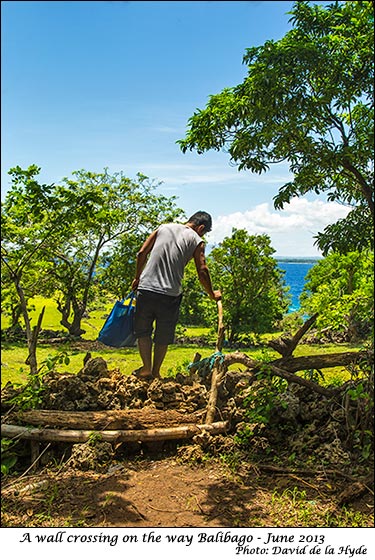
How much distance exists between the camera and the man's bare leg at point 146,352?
4441 mm

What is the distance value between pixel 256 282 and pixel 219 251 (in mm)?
875

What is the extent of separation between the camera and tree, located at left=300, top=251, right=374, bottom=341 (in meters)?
4.19

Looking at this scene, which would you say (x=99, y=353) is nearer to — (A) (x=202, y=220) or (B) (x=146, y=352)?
(B) (x=146, y=352)

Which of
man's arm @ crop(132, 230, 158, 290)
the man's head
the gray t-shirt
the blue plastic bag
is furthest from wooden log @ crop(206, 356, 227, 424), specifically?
the man's head

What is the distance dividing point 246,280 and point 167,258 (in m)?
4.84

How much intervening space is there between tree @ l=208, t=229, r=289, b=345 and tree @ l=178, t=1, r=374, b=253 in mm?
4226

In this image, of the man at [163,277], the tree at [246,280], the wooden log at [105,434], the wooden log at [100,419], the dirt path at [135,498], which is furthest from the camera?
the tree at [246,280]

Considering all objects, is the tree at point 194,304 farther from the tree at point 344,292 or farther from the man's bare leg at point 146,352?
the man's bare leg at point 146,352

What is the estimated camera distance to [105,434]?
3625mm

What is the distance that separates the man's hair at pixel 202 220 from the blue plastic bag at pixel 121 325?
84 cm

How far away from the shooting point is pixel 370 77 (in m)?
3.91

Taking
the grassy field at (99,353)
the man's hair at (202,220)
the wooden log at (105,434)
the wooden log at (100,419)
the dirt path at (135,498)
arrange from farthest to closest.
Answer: the grassy field at (99,353), the man's hair at (202,220), the wooden log at (100,419), the wooden log at (105,434), the dirt path at (135,498)

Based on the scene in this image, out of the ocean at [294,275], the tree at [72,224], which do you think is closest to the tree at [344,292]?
the ocean at [294,275]

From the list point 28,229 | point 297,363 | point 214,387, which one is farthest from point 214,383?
point 28,229
